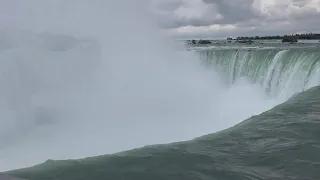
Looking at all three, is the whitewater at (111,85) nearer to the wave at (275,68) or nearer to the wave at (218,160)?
the wave at (275,68)

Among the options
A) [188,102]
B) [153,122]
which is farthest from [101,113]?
[188,102]

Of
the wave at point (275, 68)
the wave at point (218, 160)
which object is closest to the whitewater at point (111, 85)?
the wave at point (275, 68)

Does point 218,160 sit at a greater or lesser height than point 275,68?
lesser

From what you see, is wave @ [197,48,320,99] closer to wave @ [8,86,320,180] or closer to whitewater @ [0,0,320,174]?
whitewater @ [0,0,320,174]

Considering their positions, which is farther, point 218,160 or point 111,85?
point 111,85

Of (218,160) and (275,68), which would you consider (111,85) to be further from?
(218,160)

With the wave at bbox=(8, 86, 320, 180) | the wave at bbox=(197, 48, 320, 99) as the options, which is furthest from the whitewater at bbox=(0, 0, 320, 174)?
the wave at bbox=(8, 86, 320, 180)

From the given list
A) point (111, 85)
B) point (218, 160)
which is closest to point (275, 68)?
point (111, 85)

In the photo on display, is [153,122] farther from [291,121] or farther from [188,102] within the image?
[291,121]
